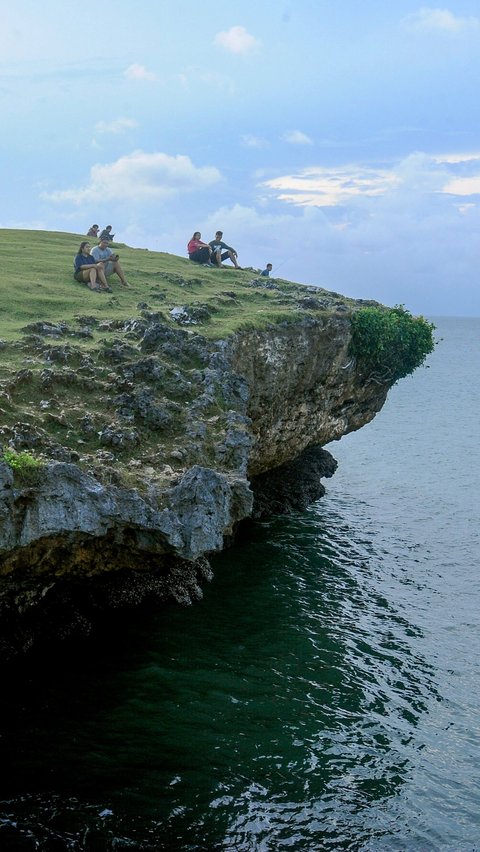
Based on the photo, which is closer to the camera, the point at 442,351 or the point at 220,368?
the point at 220,368

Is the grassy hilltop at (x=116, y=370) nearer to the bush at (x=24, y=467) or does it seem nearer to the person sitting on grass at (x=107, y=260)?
the bush at (x=24, y=467)

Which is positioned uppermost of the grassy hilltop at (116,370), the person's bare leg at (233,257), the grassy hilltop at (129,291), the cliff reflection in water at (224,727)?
the person's bare leg at (233,257)

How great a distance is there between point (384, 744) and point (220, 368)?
36.6 ft

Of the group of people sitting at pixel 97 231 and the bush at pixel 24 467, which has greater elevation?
the group of people sitting at pixel 97 231

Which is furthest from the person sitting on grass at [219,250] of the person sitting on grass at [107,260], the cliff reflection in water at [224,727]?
the cliff reflection in water at [224,727]

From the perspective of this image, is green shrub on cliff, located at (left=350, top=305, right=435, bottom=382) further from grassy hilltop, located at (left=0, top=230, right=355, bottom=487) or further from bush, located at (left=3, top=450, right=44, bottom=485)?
bush, located at (left=3, top=450, right=44, bottom=485)

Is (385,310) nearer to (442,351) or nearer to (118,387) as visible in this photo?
(118,387)

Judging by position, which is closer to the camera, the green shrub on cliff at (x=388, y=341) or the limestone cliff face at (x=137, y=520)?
the limestone cliff face at (x=137, y=520)

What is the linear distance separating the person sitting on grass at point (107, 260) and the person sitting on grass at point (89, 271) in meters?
0.43

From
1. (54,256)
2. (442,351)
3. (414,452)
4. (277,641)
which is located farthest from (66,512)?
(442,351)

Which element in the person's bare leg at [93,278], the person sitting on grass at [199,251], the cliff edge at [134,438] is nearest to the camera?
the cliff edge at [134,438]

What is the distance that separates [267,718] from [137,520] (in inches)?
199

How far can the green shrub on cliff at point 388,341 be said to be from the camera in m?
Answer: 32.2

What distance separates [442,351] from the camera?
643 ft
